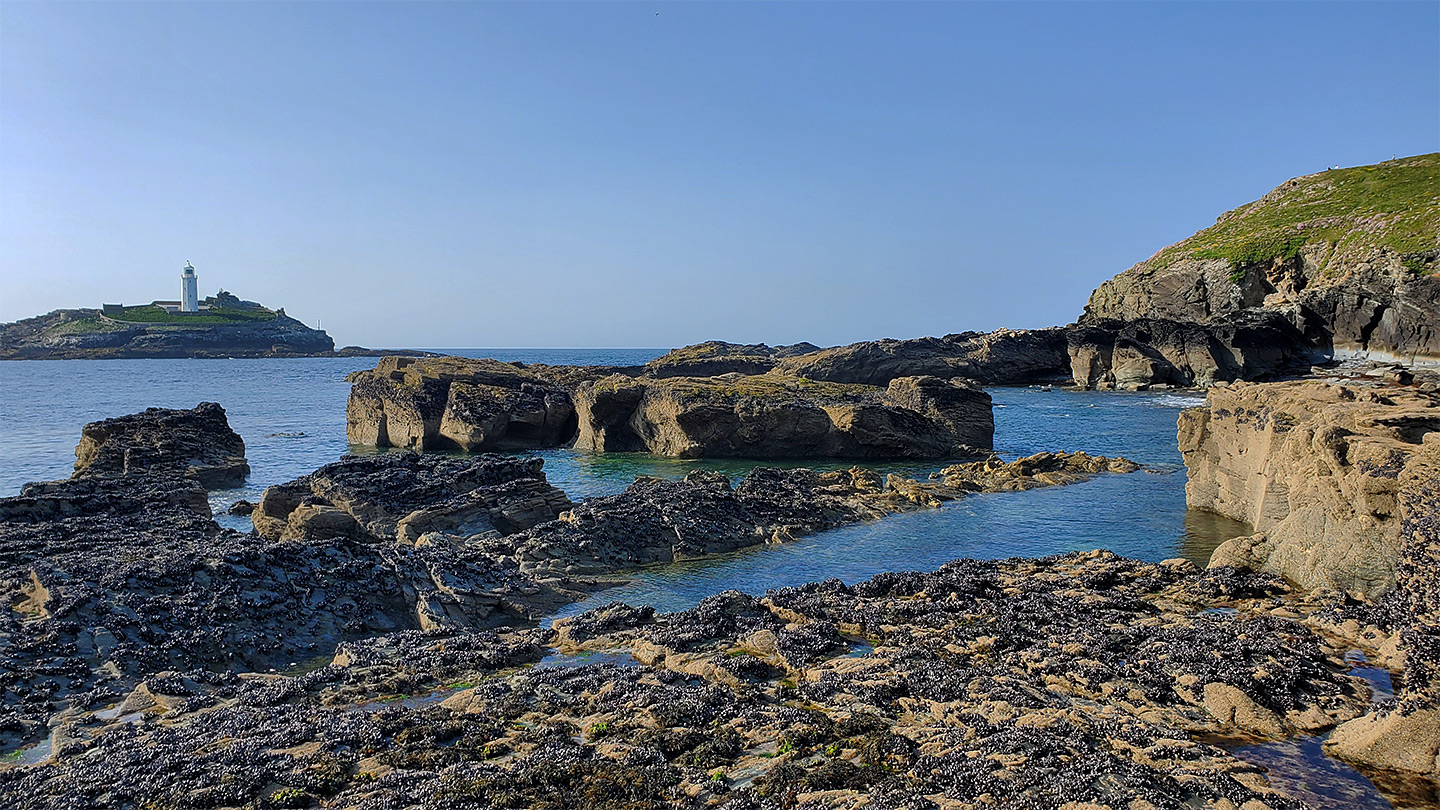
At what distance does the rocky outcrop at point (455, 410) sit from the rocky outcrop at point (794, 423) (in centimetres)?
412

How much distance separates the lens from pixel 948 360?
100 meters

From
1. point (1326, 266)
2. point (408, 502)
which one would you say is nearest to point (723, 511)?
point (408, 502)

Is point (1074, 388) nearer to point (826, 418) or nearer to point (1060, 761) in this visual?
point (826, 418)

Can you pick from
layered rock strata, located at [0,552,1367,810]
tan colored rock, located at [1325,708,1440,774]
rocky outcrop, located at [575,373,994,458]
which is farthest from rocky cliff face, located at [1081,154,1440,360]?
tan colored rock, located at [1325,708,1440,774]

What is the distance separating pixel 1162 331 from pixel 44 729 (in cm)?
9859

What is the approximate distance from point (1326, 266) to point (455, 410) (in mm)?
98556

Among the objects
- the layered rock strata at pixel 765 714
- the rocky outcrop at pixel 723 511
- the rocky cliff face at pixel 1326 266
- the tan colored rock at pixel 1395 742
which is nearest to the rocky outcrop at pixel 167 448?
the rocky outcrop at pixel 723 511

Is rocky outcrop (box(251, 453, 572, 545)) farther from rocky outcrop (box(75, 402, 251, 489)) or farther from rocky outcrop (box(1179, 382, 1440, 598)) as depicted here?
rocky outcrop (box(1179, 382, 1440, 598))

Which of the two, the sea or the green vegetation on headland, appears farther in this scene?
the green vegetation on headland

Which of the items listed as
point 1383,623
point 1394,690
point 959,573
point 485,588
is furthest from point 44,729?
point 1383,623

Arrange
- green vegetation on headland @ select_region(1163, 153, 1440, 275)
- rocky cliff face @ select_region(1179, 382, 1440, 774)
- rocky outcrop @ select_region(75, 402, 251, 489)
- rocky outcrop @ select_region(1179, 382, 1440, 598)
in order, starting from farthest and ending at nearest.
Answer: green vegetation on headland @ select_region(1163, 153, 1440, 275) < rocky outcrop @ select_region(75, 402, 251, 489) < rocky outcrop @ select_region(1179, 382, 1440, 598) < rocky cliff face @ select_region(1179, 382, 1440, 774)

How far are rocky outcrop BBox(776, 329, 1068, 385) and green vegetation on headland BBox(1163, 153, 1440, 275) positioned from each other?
24.9 metres

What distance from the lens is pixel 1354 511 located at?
17.2m

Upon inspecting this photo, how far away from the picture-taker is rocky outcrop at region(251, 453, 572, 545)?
84.3ft
